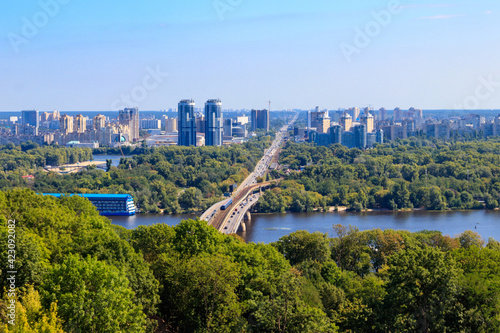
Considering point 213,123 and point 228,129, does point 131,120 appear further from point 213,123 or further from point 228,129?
point 213,123

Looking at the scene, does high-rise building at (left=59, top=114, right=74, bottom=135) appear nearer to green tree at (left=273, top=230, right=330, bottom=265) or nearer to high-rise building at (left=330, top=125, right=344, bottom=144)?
high-rise building at (left=330, top=125, right=344, bottom=144)

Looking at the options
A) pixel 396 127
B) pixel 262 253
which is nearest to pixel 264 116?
pixel 396 127

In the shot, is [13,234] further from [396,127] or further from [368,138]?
[396,127]

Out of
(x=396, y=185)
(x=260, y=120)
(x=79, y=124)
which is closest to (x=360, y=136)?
(x=396, y=185)

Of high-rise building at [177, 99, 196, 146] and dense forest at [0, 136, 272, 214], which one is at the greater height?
high-rise building at [177, 99, 196, 146]

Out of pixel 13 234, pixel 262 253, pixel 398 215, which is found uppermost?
pixel 13 234

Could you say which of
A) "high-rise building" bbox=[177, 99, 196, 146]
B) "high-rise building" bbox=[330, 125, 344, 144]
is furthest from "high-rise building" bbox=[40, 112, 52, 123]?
"high-rise building" bbox=[330, 125, 344, 144]
